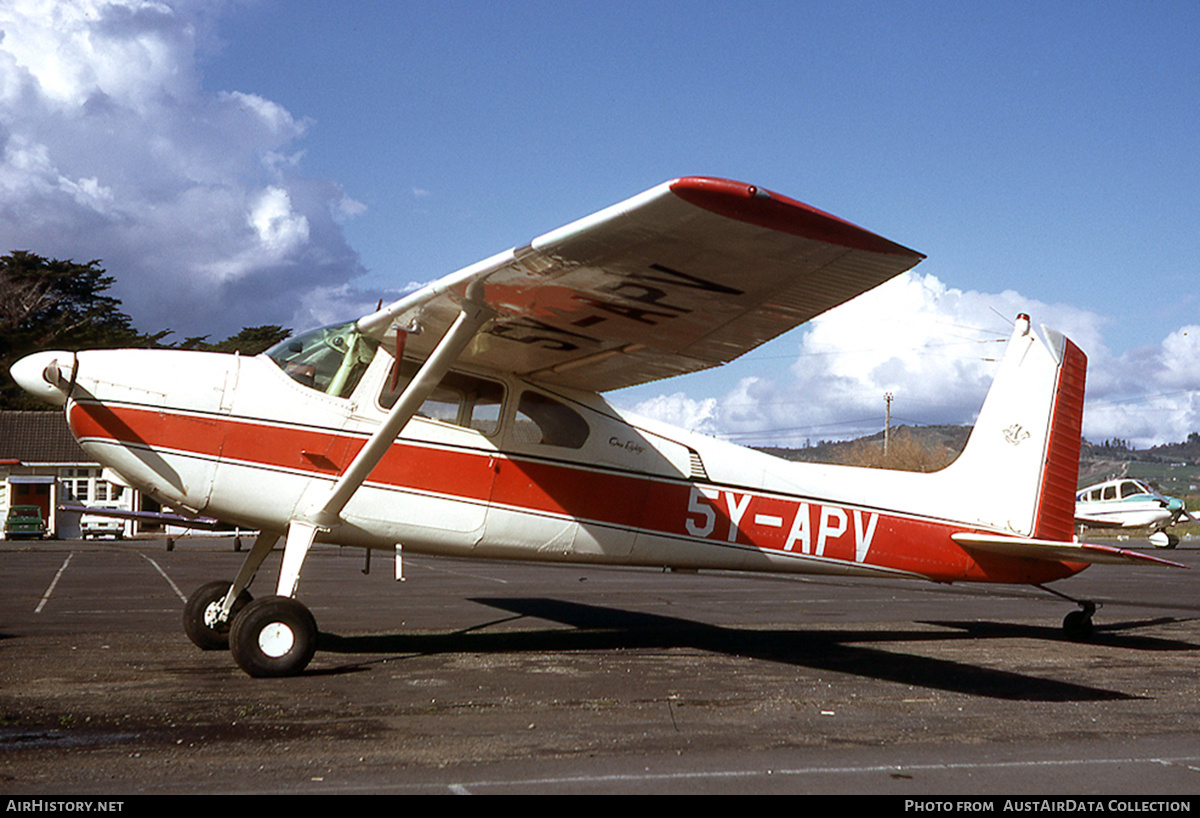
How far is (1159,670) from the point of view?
25.7 ft

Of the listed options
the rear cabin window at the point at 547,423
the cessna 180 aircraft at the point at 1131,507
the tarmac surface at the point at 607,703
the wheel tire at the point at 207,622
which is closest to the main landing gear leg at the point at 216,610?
the wheel tire at the point at 207,622

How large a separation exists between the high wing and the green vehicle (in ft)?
114

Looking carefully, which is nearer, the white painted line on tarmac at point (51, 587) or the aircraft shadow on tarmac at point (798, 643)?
the aircraft shadow on tarmac at point (798, 643)

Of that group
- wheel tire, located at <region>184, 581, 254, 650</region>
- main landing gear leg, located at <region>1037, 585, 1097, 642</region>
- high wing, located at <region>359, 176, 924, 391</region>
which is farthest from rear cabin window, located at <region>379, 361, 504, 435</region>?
main landing gear leg, located at <region>1037, 585, 1097, 642</region>

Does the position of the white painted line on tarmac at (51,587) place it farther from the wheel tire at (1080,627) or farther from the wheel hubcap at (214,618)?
the wheel tire at (1080,627)

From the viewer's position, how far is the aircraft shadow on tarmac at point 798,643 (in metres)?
7.07

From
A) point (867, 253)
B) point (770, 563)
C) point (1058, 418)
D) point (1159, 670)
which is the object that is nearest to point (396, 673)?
point (770, 563)

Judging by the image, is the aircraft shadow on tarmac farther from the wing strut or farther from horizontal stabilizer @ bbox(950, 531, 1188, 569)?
the wing strut

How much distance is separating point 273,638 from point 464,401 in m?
2.40

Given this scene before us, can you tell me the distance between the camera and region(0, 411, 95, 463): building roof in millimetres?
41969

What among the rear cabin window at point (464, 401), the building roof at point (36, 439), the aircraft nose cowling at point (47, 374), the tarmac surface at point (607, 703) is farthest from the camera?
the building roof at point (36, 439)

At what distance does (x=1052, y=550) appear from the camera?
870 centimetres

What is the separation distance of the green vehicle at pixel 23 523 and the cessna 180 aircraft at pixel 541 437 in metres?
33.3
